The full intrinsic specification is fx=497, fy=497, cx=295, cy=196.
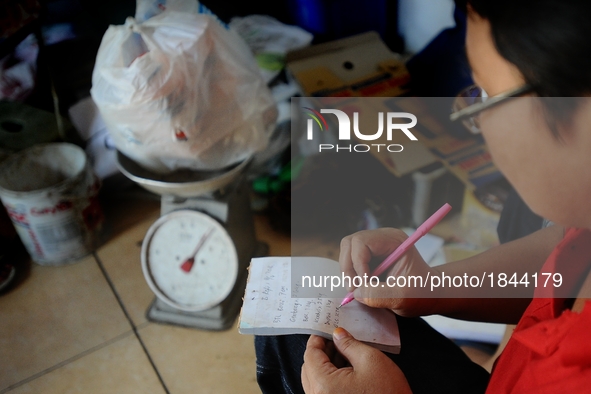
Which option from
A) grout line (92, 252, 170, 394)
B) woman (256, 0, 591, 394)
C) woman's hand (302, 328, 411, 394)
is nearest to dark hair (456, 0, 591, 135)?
woman (256, 0, 591, 394)

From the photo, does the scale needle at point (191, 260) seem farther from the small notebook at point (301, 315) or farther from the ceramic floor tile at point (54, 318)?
the small notebook at point (301, 315)

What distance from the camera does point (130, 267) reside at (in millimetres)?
1391

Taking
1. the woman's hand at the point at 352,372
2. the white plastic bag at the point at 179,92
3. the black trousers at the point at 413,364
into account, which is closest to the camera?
the woman's hand at the point at 352,372

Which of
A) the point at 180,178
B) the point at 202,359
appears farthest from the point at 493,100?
the point at 202,359

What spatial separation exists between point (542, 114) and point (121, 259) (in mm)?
1221

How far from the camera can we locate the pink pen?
24.8 inches

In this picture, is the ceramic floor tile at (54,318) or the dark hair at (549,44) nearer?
the dark hair at (549,44)

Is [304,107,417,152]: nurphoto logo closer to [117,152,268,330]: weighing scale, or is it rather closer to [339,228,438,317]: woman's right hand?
[117,152,268,330]: weighing scale

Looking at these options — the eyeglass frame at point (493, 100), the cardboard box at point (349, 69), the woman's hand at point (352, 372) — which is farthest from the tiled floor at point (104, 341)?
the eyeglass frame at point (493, 100)

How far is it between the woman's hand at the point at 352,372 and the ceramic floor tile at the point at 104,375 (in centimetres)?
64

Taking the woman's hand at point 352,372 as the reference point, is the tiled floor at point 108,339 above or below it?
below

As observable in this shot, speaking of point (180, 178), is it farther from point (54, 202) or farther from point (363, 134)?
point (363, 134)

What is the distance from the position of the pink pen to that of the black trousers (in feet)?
0.41

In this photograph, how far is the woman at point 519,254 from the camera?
424 mm
